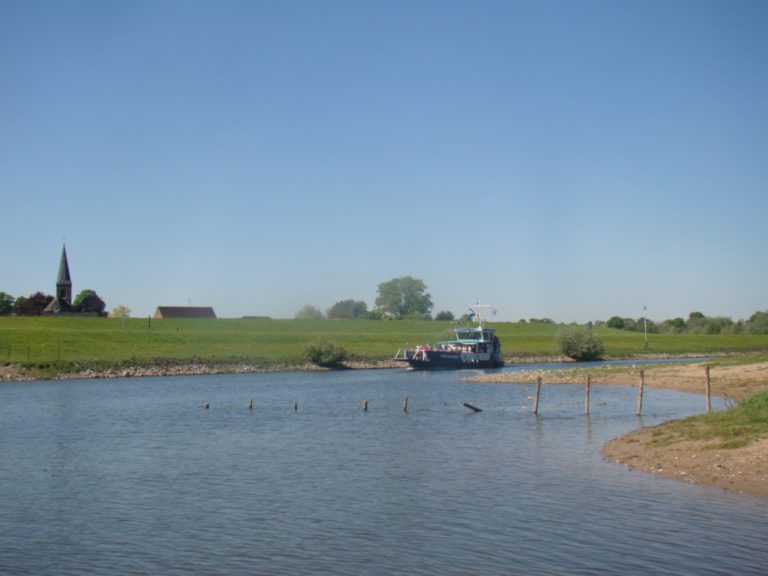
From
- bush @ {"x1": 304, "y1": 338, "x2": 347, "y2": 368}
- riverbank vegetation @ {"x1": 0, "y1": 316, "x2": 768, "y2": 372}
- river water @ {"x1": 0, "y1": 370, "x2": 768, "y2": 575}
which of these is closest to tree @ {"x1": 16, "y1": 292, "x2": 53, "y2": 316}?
riverbank vegetation @ {"x1": 0, "y1": 316, "x2": 768, "y2": 372}

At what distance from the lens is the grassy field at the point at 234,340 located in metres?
83.8

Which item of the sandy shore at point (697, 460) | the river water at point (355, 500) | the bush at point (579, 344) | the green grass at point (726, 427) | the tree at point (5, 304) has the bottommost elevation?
the river water at point (355, 500)

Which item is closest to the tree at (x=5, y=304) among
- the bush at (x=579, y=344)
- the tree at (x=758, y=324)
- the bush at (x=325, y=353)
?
the bush at (x=325, y=353)

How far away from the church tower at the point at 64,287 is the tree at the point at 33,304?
2488 mm

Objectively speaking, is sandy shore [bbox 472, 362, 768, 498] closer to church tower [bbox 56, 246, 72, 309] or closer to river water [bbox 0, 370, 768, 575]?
river water [bbox 0, 370, 768, 575]

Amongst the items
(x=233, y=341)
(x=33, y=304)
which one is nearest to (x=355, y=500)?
(x=233, y=341)

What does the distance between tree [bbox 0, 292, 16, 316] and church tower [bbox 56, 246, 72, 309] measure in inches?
352

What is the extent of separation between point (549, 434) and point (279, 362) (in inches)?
2321

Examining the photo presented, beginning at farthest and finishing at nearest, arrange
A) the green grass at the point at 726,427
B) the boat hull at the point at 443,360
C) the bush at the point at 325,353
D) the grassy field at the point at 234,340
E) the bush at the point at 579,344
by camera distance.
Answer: the bush at the point at 579,344, the bush at the point at 325,353, the boat hull at the point at 443,360, the grassy field at the point at 234,340, the green grass at the point at 726,427

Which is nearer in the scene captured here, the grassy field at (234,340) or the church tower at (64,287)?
the grassy field at (234,340)

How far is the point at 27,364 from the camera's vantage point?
72875 millimetres

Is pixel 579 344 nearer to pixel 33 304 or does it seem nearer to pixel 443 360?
pixel 443 360

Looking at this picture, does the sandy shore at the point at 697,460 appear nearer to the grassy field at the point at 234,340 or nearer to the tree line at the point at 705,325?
the grassy field at the point at 234,340

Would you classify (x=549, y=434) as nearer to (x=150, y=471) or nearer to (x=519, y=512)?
(x=519, y=512)
